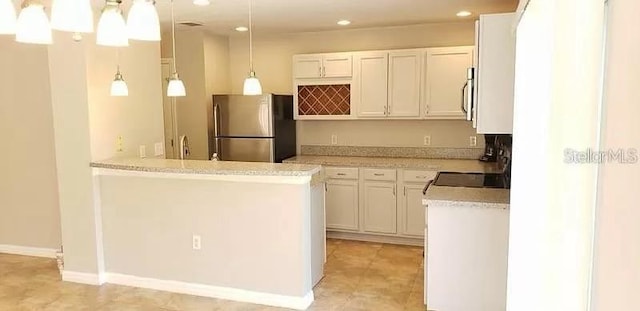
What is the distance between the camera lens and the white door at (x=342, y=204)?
511cm

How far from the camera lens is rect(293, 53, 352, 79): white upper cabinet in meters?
5.24

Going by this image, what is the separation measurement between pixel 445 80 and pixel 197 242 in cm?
294

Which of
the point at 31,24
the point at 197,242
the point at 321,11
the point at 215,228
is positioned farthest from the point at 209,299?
the point at 321,11

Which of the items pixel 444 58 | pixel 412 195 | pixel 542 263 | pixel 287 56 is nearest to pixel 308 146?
pixel 287 56

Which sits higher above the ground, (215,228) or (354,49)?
(354,49)

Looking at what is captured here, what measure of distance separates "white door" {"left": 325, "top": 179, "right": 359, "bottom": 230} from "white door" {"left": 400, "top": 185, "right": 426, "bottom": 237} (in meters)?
0.52

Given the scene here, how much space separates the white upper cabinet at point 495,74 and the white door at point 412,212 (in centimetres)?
199

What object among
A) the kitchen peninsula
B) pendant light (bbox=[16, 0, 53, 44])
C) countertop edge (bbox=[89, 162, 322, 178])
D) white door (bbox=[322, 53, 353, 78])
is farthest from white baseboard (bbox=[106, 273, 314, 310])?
white door (bbox=[322, 53, 353, 78])

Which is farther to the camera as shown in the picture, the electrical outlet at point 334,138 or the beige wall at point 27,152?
the electrical outlet at point 334,138

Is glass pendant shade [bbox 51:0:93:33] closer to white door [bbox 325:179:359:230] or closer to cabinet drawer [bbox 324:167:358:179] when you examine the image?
cabinet drawer [bbox 324:167:358:179]

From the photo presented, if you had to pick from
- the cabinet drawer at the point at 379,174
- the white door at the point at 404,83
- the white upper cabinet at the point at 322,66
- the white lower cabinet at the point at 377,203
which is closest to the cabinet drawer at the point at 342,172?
the white lower cabinet at the point at 377,203

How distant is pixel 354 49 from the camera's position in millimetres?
5445

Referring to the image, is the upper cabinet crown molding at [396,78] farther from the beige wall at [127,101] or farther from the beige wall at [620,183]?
the beige wall at [620,183]

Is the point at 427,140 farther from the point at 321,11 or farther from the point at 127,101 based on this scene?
the point at 127,101
